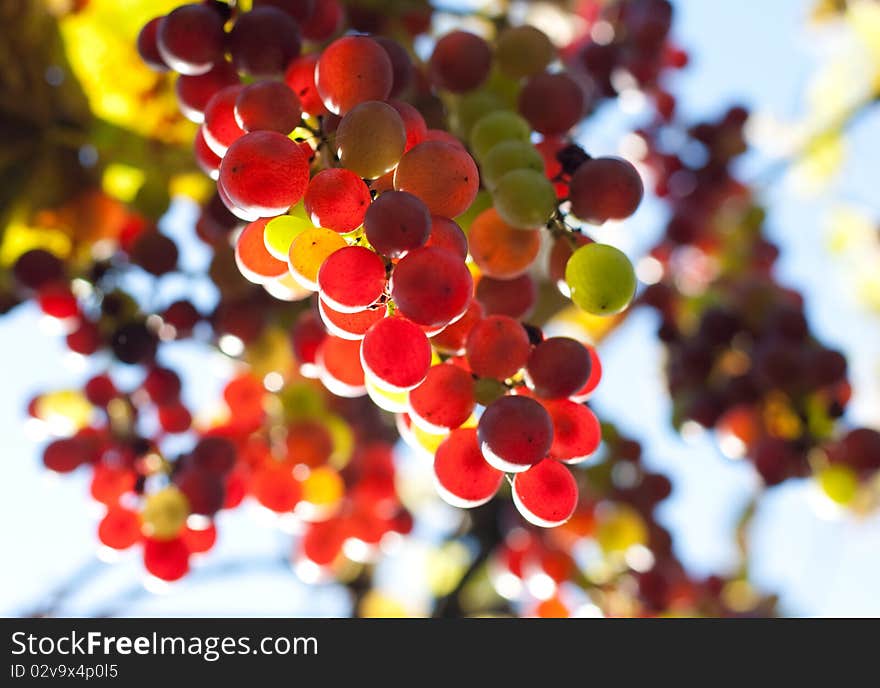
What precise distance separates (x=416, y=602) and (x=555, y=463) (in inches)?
72.2

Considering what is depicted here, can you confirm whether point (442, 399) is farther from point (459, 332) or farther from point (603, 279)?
point (603, 279)

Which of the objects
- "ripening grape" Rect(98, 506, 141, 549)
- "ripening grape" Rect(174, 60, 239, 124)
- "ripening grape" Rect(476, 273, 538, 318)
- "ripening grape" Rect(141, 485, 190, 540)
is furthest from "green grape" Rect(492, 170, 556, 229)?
"ripening grape" Rect(98, 506, 141, 549)

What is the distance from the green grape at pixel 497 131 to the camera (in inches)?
34.5

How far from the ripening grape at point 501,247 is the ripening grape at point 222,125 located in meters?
0.26

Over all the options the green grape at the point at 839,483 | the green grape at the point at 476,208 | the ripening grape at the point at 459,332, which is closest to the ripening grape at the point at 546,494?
the ripening grape at the point at 459,332

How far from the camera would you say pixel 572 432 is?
0.73 meters

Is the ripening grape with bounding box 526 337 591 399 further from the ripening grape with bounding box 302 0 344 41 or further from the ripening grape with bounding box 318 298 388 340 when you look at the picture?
the ripening grape with bounding box 302 0 344 41

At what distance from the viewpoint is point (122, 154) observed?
128 cm

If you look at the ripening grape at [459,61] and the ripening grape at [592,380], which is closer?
the ripening grape at [592,380]

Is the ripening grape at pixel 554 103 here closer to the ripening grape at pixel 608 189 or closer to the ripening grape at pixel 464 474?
the ripening grape at pixel 608 189

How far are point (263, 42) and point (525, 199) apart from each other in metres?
0.33

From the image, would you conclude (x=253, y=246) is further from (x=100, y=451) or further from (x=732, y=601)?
(x=732, y=601)

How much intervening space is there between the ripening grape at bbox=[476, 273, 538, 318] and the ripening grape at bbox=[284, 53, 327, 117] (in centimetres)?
25

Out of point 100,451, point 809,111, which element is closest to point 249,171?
point 100,451
